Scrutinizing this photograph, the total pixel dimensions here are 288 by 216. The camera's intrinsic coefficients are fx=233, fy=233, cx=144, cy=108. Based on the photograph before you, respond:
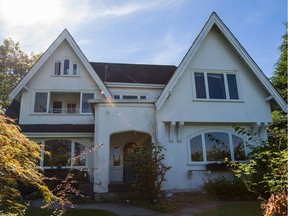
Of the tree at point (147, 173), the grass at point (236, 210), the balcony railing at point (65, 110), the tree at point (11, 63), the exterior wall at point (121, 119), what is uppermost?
the tree at point (11, 63)

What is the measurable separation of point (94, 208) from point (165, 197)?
9.72ft

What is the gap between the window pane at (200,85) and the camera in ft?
41.3

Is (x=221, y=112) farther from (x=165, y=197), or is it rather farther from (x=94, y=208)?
(x=94, y=208)

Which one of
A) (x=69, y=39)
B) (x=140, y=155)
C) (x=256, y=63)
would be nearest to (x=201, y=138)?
(x=140, y=155)

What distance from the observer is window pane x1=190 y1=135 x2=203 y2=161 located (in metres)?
11.9

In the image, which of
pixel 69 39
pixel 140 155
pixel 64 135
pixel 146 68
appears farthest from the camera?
pixel 146 68

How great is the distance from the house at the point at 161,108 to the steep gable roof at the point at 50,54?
0.06 meters

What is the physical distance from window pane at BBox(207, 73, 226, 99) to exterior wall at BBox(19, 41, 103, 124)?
714cm

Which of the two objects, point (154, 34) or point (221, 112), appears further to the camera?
point (221, 112)

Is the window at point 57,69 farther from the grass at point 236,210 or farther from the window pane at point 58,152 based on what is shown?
the grass at point 236,210

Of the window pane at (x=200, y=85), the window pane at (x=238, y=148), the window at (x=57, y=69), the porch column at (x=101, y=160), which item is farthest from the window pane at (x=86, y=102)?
the window pane at (x=238, y=148)

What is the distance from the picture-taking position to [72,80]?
16.1 m

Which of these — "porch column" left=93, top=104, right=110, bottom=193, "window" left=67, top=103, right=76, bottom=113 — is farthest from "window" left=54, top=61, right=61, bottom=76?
"porch column" left=93, top=104, right=110, bottom=193

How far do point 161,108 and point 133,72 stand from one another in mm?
7862
